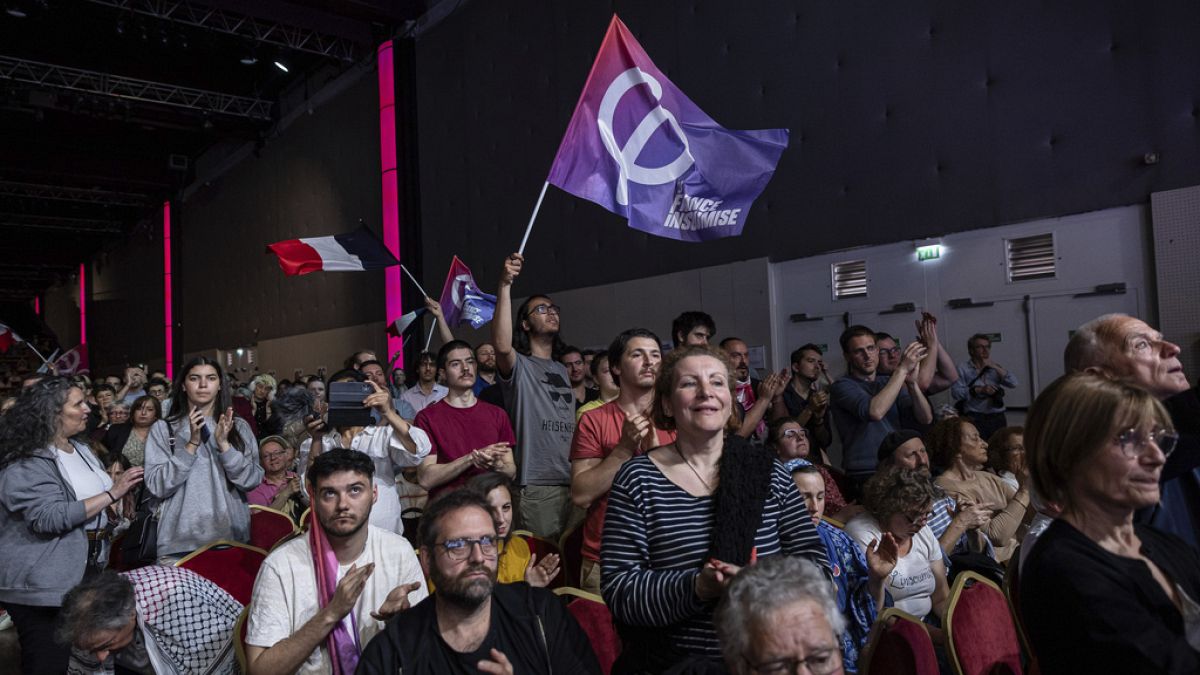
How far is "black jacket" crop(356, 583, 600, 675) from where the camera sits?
223cm

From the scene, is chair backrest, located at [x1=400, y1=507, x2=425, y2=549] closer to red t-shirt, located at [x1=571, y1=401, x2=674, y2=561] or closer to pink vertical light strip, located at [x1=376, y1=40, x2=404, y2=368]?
red t-shirt, located at [x1=571, y1=401, x2=674, y2=561]

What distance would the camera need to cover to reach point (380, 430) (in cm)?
402

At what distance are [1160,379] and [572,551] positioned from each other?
2.34m

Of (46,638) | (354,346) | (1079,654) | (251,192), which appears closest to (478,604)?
(1079,654)

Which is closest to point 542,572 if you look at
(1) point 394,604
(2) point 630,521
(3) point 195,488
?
(1) point 394,604

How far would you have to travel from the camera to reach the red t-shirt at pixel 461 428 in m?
4.12

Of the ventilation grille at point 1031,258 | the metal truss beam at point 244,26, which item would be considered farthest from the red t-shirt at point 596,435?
the metal truss beam at point 244,26

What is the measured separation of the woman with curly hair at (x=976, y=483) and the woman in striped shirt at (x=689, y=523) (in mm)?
2309

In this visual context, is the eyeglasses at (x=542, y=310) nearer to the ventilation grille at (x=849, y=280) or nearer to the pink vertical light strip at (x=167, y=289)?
the ventilation grille at (x=849, y=280)

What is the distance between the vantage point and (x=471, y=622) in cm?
230

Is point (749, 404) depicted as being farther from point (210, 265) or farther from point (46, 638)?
point (210, 265)

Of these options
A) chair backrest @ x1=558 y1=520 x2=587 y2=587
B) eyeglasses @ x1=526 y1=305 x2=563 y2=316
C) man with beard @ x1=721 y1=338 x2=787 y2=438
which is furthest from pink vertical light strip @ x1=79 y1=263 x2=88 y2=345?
chair backrest @ x1=558 y1=520 x2=587 y2=587

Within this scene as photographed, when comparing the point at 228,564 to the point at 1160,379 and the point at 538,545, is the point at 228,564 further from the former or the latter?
the point at 1160,379

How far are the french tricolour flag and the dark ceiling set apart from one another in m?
6.43
